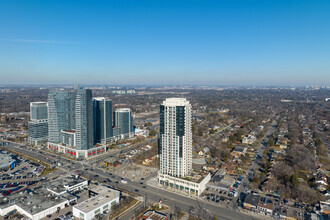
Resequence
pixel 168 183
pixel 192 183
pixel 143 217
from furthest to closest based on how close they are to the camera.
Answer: pixel 168 183
pixel 192 183
pixel 143 217

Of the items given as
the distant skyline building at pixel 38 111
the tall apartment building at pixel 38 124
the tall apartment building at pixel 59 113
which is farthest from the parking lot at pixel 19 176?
the distant skyline building at pixel 38 111

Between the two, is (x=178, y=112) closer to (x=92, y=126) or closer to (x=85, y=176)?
(x=85, y=176)

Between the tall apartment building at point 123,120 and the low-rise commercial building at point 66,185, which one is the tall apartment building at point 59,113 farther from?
the low-rise commercial building at point 66,185

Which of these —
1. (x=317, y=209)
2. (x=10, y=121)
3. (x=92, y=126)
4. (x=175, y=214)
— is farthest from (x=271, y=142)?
(x=10, y=121)

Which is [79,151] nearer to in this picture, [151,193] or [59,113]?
[59,113]

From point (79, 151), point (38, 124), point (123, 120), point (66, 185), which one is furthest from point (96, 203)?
point (38, 124)

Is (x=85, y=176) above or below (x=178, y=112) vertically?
below
